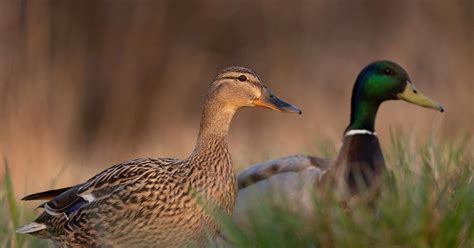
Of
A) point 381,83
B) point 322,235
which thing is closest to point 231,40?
point 381,83

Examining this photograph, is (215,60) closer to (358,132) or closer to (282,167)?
(282,167)

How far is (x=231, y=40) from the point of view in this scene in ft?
46.3

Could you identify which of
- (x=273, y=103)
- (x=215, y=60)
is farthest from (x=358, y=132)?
(x=215, y=60)

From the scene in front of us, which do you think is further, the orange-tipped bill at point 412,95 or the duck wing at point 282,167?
the orange-tipped bill at point 412,95

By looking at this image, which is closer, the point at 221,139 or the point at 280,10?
the point at 221,139

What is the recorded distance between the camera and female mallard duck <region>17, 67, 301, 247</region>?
4348 mm

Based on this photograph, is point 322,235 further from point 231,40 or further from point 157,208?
point 231,40

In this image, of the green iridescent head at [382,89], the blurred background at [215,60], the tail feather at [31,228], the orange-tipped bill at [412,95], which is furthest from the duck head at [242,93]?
the blurred background at [215,60]

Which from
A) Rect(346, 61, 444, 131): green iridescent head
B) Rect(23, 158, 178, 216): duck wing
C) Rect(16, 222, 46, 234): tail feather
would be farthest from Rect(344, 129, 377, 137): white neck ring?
Rect(16, 222, 46, 234): tail feather

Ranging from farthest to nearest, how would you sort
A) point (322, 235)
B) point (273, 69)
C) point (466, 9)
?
point (273, 69)
point (466, 9)
point (322, 235)

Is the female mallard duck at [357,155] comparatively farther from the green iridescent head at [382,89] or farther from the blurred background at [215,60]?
the blurred background at [215,60]

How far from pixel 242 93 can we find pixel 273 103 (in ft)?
0.50

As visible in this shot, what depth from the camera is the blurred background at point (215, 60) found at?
995 cm

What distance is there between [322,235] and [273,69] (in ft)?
29.1
